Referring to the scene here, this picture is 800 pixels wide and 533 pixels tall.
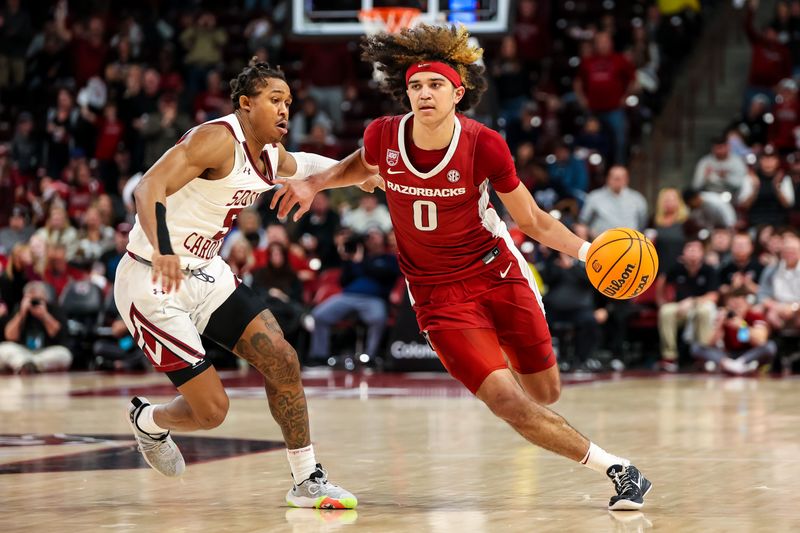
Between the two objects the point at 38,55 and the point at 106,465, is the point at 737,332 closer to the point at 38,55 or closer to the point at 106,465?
the point at 106,465

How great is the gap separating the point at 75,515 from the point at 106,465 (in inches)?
66.1

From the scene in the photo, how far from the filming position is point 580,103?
18.7m

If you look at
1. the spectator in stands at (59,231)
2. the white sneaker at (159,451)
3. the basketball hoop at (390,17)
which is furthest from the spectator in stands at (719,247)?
the white sneaker at (159,451)

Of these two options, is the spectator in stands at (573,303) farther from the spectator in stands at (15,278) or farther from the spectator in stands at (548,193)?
the spectator in stands at (15,278)

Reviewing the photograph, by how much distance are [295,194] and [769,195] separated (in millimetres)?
10681

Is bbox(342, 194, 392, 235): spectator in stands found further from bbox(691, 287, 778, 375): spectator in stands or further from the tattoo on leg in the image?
the tattoo on leg

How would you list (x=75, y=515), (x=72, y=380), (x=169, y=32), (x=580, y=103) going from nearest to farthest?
(x=75, y=515), (x=72, y=380), (x=580, y=103), (x=169, y=32)

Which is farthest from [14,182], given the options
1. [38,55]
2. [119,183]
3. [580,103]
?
[580,103]

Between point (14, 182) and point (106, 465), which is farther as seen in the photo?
point (14, 182)

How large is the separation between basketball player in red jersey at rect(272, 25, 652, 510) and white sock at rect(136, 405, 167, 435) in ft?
3.93

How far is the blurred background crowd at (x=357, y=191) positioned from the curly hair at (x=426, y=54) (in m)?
7.48

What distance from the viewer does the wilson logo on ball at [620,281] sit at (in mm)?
6332

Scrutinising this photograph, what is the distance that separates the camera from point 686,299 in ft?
49.6

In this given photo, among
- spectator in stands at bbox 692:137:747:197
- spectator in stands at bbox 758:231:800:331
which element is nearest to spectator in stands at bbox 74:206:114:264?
spectator in stands at bbox 692:137:747:197
